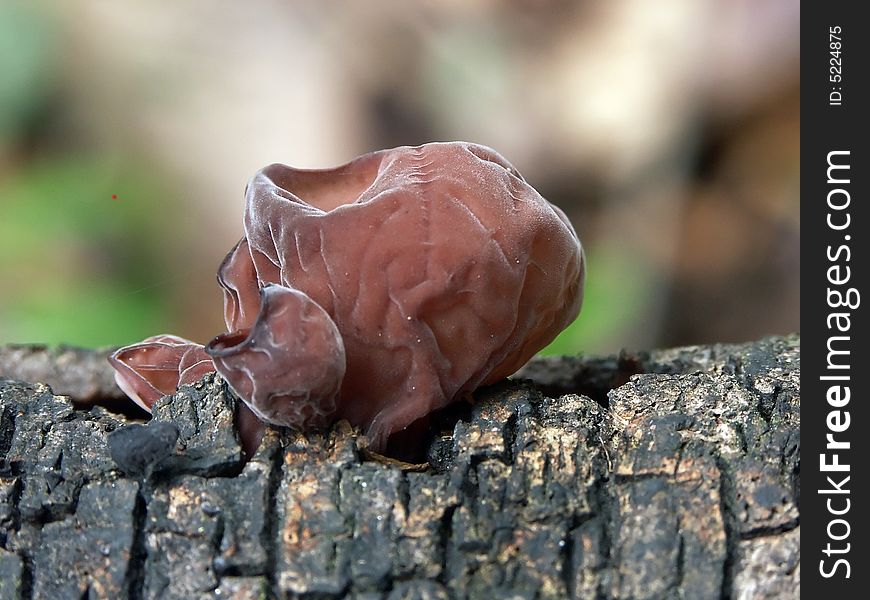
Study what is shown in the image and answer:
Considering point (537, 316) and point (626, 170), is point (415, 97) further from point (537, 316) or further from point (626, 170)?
point (537, 316)

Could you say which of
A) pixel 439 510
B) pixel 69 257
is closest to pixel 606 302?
pixel 69 257

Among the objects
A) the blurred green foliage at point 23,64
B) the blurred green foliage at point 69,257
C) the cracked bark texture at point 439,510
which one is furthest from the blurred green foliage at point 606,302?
the blurred green foliage at point 23,64

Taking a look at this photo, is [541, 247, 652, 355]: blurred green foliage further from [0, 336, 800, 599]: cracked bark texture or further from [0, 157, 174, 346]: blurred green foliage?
[0, 336, 800, 599]: cracked bark texture

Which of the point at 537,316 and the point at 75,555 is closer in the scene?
the point at 75,555

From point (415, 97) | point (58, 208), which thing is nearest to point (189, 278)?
point (58, 208)

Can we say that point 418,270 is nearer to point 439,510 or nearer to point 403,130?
point 439,510

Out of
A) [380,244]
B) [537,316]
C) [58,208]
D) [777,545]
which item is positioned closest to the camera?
[777,545]
